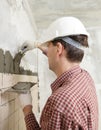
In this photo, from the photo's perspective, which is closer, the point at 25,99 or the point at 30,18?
the point at 25,99

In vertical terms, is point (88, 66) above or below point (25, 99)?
above

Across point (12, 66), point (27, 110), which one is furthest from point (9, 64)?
point (27, 110)

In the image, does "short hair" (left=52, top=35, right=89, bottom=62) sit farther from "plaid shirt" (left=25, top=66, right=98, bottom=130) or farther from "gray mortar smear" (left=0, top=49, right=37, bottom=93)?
"gray mortar smear" (left=0, top=49, right=37, bottom=93)

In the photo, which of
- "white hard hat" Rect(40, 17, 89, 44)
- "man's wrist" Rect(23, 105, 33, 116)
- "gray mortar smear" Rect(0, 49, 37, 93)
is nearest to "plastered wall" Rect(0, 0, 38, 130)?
"gray mortar smear" Rect(0, 49, 37, 93)

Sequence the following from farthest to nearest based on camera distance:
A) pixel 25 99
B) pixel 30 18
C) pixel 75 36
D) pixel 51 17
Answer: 1. pixel 51 17
2. pixel 30 18
3. pixel 25 99
4. pixel 75 36

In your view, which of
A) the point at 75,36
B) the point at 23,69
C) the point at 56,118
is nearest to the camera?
the point at 56,118

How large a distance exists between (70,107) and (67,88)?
0.08m

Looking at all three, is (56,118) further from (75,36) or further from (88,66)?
(88,66)

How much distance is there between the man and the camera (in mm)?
958

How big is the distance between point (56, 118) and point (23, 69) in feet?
3.37

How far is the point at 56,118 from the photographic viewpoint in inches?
37.5

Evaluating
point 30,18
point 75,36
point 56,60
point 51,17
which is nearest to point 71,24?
point 75,36

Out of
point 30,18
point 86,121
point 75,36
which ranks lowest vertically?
point 86,121

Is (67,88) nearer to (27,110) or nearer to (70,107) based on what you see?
(70,107)
